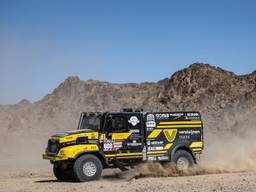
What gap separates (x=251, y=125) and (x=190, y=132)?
20.1 meters

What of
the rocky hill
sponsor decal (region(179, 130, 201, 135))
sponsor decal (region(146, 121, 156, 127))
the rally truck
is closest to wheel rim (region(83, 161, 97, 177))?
the rally truck

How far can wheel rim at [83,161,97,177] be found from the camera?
17.2 m

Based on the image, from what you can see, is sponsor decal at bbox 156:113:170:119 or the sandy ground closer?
the sandy ground

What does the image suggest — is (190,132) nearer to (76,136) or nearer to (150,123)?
(150,123)

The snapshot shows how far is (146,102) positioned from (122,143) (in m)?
29.8

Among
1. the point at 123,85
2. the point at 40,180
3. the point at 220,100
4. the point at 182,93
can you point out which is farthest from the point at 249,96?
the point at 40,180

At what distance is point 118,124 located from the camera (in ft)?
59.2

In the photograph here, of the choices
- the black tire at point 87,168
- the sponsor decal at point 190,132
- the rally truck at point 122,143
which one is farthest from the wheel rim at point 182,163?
the black tire at point 87,168

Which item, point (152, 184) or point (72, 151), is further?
point (72, 151)

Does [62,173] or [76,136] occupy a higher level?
[76,136]

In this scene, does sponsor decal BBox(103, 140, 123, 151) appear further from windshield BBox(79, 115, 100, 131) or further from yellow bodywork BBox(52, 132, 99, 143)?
windshield BBox(79, 115, 100, 131)

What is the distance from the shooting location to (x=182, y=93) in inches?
1844

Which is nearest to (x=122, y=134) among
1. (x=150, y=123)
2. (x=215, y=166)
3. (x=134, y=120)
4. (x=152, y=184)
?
(x=134, y=120)

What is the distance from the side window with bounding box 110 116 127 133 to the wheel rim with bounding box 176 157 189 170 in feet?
7.86
